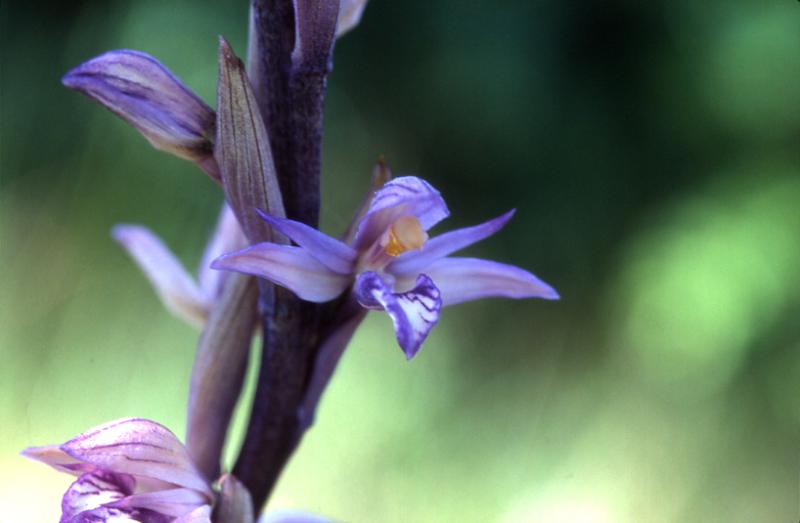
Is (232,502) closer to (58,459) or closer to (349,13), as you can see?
(58,459)

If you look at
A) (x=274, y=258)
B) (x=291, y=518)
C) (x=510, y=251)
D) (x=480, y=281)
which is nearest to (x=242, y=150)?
(x=274, y=258)

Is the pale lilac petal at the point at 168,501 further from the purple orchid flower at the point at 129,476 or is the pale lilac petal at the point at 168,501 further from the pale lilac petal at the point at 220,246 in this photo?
the pale lilac petal at the point at 220,246

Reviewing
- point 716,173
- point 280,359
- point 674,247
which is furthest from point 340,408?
point 280,359

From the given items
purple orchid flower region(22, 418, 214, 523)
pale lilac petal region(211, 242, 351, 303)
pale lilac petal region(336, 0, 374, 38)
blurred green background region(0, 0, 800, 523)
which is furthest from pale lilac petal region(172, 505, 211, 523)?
blurred green background region(0, 0, 800, 523)

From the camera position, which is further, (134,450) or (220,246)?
(220,246)

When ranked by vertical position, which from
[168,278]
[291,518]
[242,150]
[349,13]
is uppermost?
[349,13]

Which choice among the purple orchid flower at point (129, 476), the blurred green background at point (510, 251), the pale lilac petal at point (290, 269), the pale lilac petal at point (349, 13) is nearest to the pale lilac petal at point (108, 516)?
the purple orchid flower at point (129, 476)
